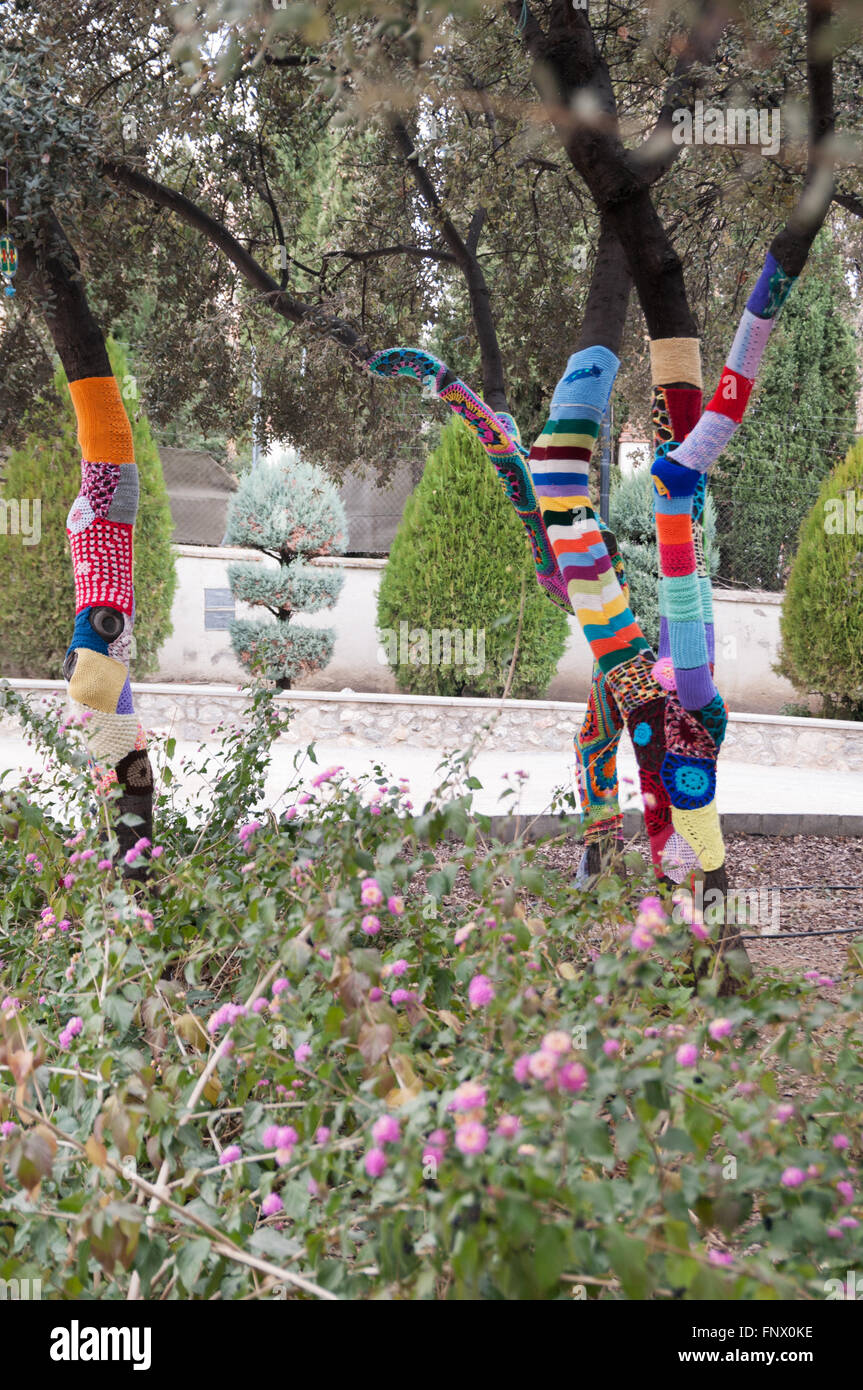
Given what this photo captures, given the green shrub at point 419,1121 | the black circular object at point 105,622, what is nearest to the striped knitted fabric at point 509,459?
the black circular object at point 105,622

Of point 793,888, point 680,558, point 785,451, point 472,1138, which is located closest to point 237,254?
point 680,558

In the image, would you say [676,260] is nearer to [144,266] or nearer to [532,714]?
[144,266]

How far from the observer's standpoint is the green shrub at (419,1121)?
1.09m

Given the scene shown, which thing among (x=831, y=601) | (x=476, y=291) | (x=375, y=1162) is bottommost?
(x=375, y=1162)

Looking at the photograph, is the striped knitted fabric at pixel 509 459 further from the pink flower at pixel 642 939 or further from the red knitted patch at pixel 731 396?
the pink flower at pixel 642 939

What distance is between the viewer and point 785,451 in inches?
583

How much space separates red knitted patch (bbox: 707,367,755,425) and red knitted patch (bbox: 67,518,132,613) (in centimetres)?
207

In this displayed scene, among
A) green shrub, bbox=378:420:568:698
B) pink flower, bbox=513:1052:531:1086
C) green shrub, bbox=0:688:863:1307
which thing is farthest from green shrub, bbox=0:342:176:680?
pink flower, bbox=513:1052:531:1086

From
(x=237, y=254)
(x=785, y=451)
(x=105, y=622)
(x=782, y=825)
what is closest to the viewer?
(x=105, y=622)

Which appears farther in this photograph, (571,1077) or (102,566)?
(102,566)

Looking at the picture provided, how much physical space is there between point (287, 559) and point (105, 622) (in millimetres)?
9101

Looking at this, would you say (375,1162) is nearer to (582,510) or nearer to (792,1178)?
(792,1178)

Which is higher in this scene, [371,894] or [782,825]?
[371,894]

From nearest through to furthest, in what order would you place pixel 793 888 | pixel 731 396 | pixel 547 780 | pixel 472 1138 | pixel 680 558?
pixel 472 1138, pixel 731 396, pixel 680 558, pixel 793 888, pixel 547 780
